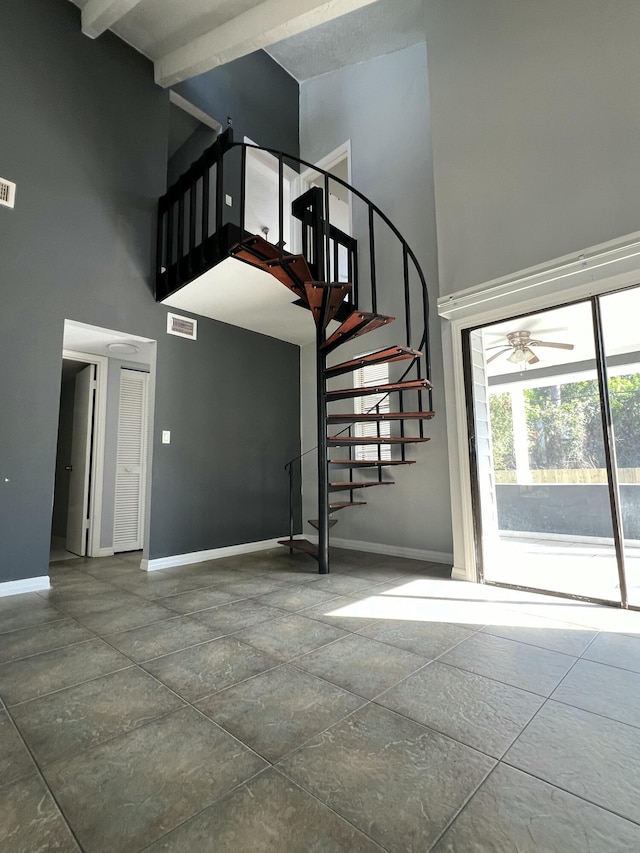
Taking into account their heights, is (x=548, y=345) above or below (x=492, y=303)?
below

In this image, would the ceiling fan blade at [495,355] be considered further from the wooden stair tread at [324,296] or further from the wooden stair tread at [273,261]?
the wooden stair tread at [273,261]

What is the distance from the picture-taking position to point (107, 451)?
16.9ft

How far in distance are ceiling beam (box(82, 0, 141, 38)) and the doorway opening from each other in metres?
2.91

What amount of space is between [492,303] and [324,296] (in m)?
1.37

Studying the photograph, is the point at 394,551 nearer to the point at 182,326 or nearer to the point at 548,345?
the point at 548,345

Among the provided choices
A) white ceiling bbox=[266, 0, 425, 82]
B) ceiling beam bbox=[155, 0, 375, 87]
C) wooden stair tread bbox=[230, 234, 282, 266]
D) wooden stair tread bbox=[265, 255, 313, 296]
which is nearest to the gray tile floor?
wooden stair tread bbox=[265, 255, 313, 296]

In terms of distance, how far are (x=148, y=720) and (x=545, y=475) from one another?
9.70 feet

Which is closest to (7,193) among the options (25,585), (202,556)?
(25,585)

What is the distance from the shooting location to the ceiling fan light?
342 cm

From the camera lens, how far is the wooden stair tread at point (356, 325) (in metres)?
3.48

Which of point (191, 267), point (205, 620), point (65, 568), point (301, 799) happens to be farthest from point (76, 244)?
point (301, 799)

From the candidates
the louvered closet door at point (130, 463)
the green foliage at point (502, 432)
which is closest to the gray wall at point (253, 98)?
the louvered closet door at point (130, 463)

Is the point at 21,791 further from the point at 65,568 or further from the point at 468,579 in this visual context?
the point at 65,568

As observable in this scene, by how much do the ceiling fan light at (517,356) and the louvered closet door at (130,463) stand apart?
4.12 m
